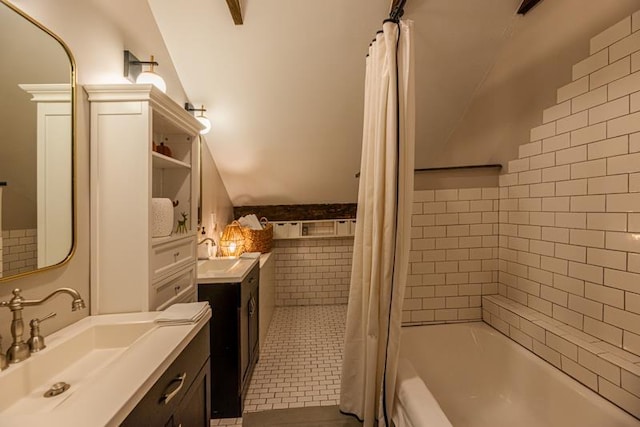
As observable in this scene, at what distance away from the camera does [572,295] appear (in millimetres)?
1635

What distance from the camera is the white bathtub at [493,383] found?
4.66 ft

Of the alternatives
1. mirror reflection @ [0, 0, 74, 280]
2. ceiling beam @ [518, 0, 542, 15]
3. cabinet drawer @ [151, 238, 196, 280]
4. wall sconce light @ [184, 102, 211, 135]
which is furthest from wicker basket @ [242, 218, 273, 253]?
ceiling beam @ [518, 0, 542, 15]

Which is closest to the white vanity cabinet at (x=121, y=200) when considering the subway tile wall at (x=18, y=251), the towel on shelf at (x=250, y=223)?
the subway tile wall at (x=18, y=251)

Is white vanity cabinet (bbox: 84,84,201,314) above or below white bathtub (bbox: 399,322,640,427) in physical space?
above

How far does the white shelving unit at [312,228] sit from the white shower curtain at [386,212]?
2.33 m

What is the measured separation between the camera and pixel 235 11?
1.78 meters

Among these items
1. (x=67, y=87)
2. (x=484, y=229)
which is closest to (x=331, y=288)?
(x=484, y=229)

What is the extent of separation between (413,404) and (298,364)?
1.48 metres

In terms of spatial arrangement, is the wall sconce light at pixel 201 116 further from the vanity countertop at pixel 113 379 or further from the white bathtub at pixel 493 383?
the white bathtub at pixel 493 383

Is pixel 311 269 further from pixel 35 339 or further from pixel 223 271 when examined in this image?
pixel 35 339

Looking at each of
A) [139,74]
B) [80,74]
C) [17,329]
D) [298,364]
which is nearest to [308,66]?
[139,74]

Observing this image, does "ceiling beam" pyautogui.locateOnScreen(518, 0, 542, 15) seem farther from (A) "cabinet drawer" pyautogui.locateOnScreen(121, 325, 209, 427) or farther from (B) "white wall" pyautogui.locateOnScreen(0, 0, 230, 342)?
(A) "cabinet drawer" pyautogui.locateOnScreen(121, 325, 209, 427)

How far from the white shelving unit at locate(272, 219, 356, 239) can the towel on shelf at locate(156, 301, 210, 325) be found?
8.15 ft

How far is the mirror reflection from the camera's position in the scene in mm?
913
